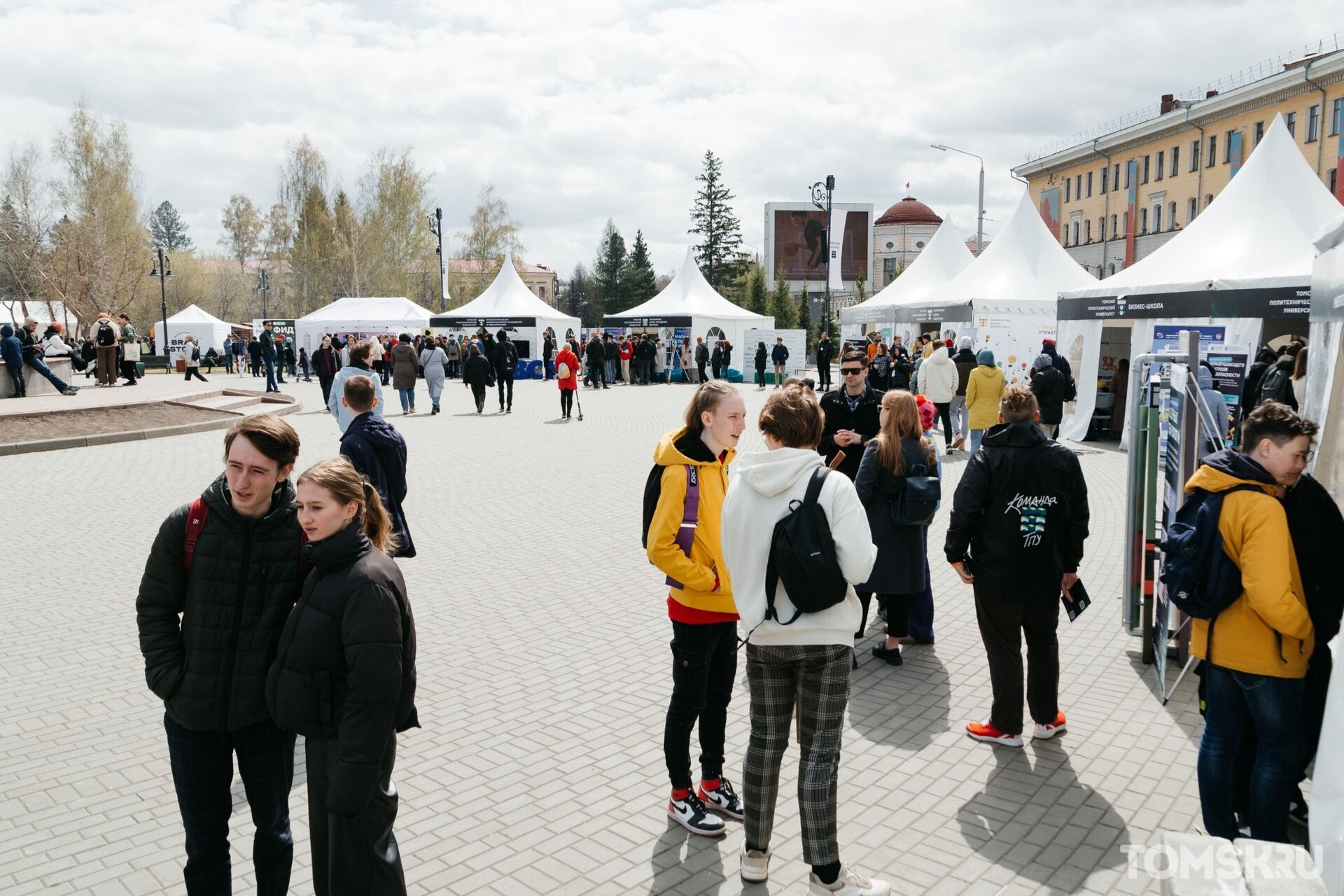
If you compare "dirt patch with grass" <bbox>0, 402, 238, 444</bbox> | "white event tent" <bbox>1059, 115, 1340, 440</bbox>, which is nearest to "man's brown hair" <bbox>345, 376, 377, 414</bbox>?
"white event tent" <bbox>1059, 115, 1340, 440</bbox>

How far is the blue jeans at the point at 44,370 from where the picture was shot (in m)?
23.0

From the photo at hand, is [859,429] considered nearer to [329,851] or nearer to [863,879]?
[863,879]

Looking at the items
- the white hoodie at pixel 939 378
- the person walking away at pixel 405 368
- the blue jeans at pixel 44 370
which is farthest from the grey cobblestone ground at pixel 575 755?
the blue jeans at pixel 44 370

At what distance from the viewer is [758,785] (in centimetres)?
349

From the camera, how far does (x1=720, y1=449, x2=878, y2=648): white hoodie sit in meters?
3.29

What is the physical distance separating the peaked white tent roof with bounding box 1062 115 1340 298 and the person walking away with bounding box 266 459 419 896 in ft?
43.8

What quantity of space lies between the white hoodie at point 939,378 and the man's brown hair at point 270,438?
13124 millimetres

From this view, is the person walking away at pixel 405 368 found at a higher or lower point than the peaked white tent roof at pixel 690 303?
lower

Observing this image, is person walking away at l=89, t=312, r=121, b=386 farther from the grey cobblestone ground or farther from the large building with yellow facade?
the large building with yellow facade

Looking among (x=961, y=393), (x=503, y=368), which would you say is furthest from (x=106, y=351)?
(x=961, y=393)

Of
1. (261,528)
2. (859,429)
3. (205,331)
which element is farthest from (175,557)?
(205,331)

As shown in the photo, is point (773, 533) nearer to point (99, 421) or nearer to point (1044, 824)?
point (1044, 824)

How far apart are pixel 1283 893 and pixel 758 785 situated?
170 centimetres

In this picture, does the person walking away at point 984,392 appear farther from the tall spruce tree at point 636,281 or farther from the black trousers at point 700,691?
the tall spruce tree at point 636,281
